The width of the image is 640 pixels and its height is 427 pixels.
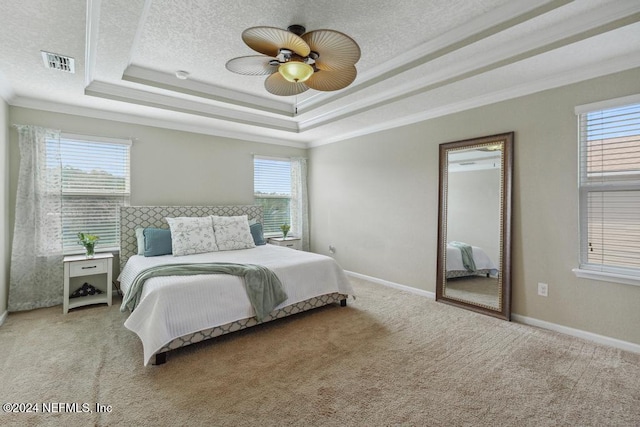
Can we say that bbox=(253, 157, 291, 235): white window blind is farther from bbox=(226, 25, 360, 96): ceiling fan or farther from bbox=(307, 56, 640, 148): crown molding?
bbox=(226, 25, 360, 96): ceiling fan

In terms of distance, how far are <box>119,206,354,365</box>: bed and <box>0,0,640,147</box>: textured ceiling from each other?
→ 1.63 meters

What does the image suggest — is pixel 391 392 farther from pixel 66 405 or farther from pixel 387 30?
pixel 387 30

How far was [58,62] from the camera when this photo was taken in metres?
2.67

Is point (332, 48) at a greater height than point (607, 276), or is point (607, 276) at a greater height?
point (332, 48)

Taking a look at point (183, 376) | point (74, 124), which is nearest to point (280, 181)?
point (74, 124)

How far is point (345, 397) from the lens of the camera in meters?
1.96

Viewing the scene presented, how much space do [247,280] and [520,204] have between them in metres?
2.89

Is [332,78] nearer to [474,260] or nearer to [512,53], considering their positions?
[512,53]

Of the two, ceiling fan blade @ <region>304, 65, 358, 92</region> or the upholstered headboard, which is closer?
ceiling fan blade @ <region>304, 65, 358, 92</region>

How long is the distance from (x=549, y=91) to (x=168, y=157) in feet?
15.4

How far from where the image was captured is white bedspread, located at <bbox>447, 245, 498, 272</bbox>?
11.4 feet

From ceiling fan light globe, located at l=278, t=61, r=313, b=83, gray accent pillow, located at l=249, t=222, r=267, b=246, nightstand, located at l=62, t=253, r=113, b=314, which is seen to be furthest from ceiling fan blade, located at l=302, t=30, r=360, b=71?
nightstand, located at l=62, t=253, r=113, b=314

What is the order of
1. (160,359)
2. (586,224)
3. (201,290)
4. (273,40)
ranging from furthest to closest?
(586,224) → (201,290) → (160,359) → (273,40)

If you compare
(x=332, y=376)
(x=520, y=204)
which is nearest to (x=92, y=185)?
(x=332, y=376)
